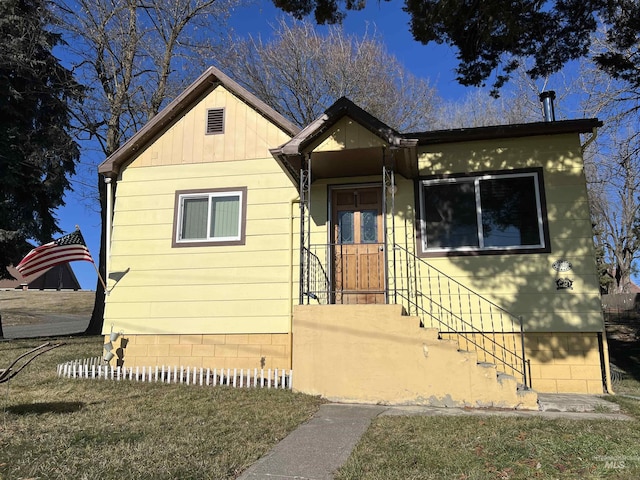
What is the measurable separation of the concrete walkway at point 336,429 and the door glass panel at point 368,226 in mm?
3488

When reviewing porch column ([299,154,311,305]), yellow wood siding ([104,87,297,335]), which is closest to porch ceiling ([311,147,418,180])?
porch column ([299,154,311,305])

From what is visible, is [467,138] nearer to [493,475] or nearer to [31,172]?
[493,475]

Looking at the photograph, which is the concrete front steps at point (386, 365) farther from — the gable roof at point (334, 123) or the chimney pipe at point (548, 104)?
the chimney pipe at point (548, 104)

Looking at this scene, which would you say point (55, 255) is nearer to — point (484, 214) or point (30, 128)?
point (484, 214)

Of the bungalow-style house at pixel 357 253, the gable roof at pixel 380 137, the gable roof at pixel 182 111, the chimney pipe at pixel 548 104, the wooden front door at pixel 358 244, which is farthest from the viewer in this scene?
the gable roof at pixel 182 111

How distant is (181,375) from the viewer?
26.1 ft

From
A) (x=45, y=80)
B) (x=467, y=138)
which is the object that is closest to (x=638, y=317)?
(x=467, y=138)

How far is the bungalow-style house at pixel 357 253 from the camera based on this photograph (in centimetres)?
715

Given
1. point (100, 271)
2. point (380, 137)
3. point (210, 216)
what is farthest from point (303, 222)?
point (100, 271)

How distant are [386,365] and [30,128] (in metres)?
17.0

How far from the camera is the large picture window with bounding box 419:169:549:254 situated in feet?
27.1

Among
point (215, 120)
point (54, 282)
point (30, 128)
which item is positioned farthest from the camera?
point (54, 282)

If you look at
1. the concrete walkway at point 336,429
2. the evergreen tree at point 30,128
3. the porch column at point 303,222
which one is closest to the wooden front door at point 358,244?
the porch column at point 303,222

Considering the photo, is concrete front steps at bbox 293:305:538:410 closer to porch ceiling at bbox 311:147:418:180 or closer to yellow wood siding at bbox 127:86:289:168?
porch ceiling at bbox 311:147:418:180
